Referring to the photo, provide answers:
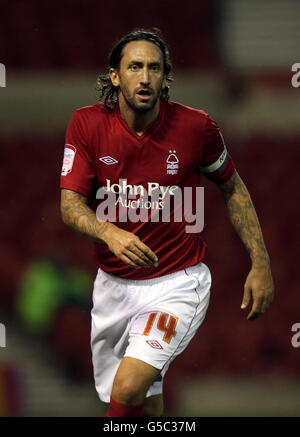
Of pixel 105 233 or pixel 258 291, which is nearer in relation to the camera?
pixel 105 233

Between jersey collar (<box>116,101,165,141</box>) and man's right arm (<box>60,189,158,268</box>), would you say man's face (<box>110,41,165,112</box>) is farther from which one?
man's right arm (<box>60,189,158,268</box>)

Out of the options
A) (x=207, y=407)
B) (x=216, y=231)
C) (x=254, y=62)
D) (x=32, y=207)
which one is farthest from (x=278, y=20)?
(x=207, y=407)

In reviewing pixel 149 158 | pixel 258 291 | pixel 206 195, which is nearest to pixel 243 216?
pixel 258 291

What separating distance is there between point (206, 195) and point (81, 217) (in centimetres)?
421

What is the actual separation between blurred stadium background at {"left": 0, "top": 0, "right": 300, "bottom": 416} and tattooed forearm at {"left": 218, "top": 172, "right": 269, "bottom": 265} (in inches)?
129

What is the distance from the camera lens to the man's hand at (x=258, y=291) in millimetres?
3809

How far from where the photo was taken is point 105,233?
3510 millimetres

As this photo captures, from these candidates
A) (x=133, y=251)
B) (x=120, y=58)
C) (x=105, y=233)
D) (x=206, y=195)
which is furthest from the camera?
(x=206, y=195)

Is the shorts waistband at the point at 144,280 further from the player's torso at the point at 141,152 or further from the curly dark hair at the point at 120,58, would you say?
the curly dark hair at the point at 120,58

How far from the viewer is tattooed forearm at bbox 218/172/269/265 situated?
3.98 metres

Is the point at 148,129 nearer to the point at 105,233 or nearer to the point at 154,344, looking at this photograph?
the point at 105,233

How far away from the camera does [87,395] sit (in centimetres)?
712

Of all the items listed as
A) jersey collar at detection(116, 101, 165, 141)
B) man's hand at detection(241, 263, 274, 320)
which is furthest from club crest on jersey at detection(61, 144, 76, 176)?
man's hand at detection(241, 263, 274, 320)

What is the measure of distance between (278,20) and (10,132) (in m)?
2.98
